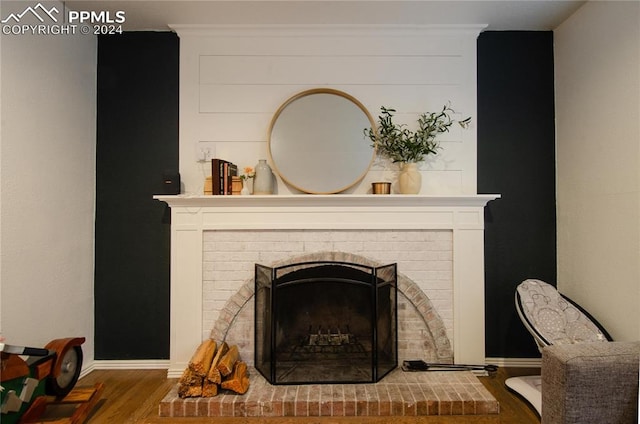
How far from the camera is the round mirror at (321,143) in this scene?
112 inches

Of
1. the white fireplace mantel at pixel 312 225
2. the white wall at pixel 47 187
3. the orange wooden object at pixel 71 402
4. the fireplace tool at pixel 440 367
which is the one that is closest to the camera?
the orange wooden object at pixel 71 402

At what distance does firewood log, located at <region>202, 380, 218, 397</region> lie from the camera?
231 cm

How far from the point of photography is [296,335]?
2.66m

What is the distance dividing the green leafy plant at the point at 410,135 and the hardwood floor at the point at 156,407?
1.64 meters

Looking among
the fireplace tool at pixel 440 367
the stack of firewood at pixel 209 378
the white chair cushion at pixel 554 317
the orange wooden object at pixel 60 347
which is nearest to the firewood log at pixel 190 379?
the stack of firewood at pixel 209 378

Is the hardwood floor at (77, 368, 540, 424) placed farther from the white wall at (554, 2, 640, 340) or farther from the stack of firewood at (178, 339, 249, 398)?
the white wall at (554, 2, 640, 340)

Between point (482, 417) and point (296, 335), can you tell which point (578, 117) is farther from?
point (296, 335)

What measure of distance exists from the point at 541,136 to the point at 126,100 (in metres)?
3.15

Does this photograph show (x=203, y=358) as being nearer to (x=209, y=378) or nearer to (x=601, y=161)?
(x=209, y=378)

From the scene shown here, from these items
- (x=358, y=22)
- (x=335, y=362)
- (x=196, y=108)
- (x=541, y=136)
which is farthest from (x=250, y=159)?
(x=541, y=136)

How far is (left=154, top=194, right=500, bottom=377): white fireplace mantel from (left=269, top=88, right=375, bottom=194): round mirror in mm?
198

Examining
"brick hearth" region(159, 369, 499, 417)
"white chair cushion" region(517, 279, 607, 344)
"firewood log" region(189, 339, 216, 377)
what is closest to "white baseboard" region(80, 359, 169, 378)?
"firewood log" region(189, 339, 216, 377)

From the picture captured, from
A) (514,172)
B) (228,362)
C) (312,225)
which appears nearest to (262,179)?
(312,225)

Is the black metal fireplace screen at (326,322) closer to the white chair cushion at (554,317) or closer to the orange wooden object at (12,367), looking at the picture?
the white chair cushion at (554,317)
